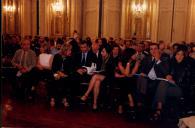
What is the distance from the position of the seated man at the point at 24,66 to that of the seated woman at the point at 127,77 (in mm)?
1895

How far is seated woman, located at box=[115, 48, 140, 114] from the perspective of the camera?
479cm

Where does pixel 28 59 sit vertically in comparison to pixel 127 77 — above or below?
above

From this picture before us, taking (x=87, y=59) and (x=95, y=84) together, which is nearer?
(x=95, y=84)

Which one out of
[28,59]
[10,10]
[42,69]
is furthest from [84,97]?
[10,10]

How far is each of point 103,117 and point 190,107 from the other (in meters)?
1.39

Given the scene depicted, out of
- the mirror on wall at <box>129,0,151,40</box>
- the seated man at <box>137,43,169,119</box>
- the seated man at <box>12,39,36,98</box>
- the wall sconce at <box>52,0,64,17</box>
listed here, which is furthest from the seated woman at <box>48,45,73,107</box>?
the wall sconce at <box>52,0,64,17</box>

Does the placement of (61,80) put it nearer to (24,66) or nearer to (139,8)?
(24,66)

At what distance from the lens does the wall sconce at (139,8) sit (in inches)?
412

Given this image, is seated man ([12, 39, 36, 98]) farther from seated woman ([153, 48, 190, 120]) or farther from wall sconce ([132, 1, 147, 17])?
wall sconce ([132, 1, 147, 17])

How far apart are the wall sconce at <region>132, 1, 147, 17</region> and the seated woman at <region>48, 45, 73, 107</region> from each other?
5.64 metres

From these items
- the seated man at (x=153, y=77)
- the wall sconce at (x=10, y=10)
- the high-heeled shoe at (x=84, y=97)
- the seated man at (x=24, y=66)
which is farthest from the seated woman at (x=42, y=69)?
the wall sconce at (x=10, y=10)

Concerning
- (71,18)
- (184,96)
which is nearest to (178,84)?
(184,96)

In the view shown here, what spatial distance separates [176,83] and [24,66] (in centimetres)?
305

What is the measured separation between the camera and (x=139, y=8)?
10484 millimetres
